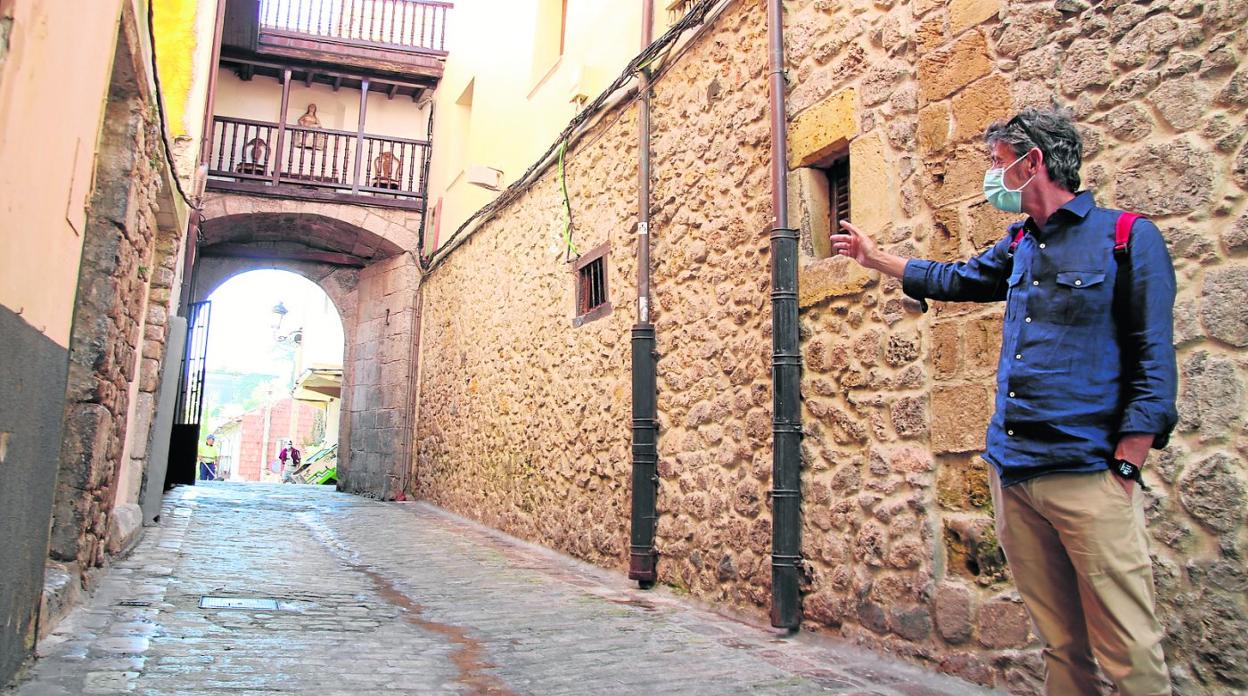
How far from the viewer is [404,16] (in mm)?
13039

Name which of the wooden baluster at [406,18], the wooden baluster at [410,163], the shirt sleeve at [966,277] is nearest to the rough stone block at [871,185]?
the shirt sleeve at [966,277]

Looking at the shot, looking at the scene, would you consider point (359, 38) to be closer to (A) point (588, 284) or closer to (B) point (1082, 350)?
(A) point (588, 284)

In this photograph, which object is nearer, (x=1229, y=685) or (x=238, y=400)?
(x=1229, y=685)

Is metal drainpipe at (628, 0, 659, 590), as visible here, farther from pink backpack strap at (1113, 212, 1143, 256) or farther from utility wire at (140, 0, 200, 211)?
pink backpack strap at (1113, 212, 1143, 256)

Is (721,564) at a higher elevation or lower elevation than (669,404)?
lower

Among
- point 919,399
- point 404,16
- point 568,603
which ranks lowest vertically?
point 568,603

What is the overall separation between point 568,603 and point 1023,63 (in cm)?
318

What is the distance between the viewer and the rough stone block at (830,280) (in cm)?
371

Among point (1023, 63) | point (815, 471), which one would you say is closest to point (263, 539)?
point (815, 471)

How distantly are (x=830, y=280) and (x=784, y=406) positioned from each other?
581 millimetres

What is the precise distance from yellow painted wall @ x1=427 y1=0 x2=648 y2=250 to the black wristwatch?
4494 millimetres

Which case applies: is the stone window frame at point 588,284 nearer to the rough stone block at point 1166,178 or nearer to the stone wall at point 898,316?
the stone wall at point 898,316

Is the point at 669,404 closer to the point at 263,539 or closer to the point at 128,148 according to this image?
the point at 128,148

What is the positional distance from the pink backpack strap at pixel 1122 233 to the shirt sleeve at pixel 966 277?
33 cm
